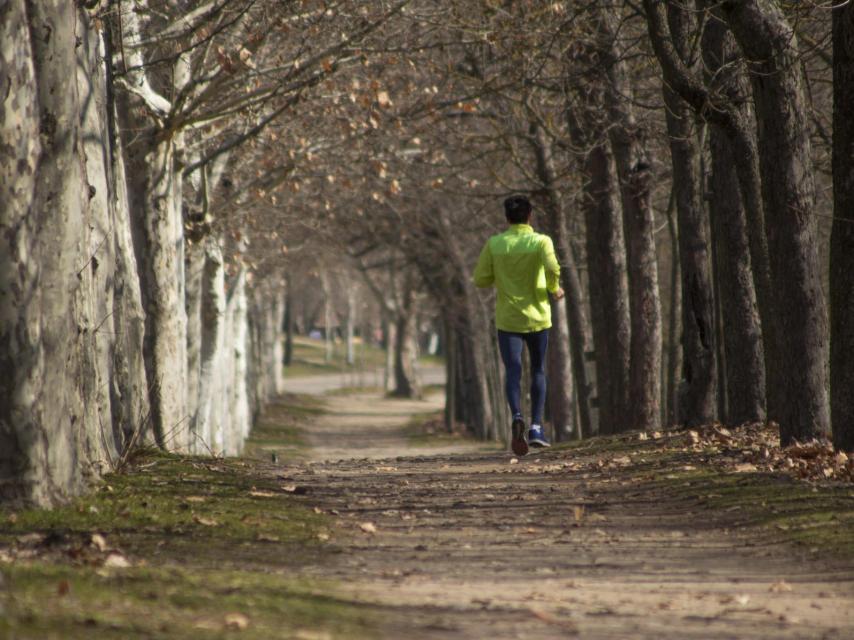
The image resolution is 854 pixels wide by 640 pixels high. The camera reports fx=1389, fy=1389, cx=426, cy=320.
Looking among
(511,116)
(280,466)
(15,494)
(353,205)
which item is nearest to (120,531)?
(15,494)

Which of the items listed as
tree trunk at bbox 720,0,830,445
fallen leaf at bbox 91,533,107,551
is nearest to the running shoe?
tree trunk at bbox 720,0,830,445

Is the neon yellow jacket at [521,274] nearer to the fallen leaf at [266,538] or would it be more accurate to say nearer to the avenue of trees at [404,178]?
the avenue of trees at [404,178]

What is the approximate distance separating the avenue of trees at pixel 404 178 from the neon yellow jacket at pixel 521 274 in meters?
1.72

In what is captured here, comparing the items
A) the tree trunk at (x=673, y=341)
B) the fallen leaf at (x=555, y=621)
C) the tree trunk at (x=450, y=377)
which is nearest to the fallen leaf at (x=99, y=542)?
the fallen leaf at (x=555, y=621)

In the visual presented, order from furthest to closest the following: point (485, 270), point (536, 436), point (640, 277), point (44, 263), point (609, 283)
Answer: point (609, 283) < point (640, 277) < point (536, 436) < point (485, 270) < point (44, 263)

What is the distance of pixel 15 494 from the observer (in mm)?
7324

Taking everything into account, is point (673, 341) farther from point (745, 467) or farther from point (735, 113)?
point (745, 467)

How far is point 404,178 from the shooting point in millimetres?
27828

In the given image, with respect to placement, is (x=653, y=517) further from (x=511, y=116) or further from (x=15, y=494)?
(x=511, y=116)

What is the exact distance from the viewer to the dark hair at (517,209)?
1179cm

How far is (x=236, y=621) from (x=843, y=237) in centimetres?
565

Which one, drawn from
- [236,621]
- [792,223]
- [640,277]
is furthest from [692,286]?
[236,621]

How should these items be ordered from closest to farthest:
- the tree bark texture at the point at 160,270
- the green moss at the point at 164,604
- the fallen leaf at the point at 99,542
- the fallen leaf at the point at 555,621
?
the green moss at the point at 164,604 < the fallen leaf at the point at 555,621 < the fallen leaf at the point at 99,542 < the tree bark texture at the point at 160,270

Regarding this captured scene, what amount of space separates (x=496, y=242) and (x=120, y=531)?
Result: 533cm
